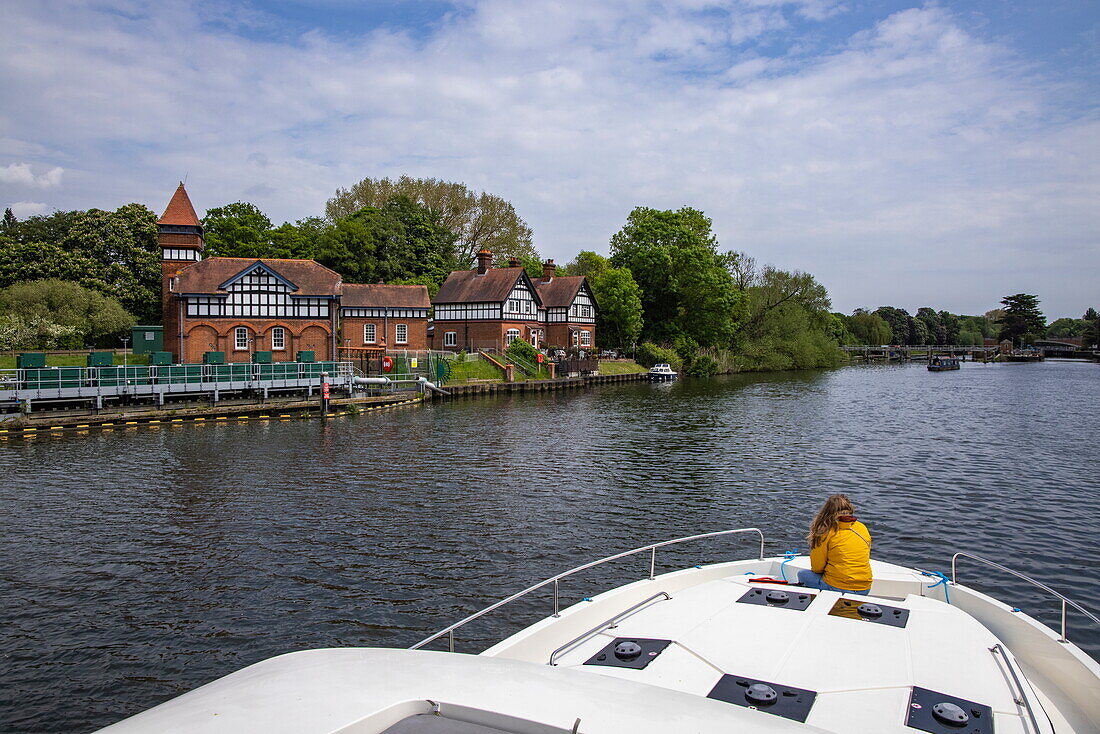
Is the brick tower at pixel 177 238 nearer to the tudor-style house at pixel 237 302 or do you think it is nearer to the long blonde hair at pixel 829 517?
the tudor-style house at pixel 237 302

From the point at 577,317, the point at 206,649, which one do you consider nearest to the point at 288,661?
the point at 206,649

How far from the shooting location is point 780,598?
730 cm

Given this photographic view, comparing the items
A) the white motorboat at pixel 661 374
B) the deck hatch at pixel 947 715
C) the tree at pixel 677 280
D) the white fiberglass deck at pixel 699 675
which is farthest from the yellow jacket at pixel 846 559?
the tree at pixel 677 280

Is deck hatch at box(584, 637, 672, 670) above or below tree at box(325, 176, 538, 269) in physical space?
below

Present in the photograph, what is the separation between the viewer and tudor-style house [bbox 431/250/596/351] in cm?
6200

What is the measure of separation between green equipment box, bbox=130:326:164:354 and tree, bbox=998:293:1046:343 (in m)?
155

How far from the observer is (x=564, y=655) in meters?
6.36

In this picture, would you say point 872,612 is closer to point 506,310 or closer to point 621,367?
point 506,310

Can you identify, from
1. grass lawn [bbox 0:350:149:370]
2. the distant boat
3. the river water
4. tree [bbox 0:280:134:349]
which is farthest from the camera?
the distant boat

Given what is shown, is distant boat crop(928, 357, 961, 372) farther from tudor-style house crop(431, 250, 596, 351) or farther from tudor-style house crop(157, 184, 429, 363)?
tudor-style house crop(157, 184, 429, 363)

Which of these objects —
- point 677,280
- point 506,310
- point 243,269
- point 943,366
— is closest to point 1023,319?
point 943,366

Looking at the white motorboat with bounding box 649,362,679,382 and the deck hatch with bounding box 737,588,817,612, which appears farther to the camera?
the white motorboat with bounding box 649,362,679,382

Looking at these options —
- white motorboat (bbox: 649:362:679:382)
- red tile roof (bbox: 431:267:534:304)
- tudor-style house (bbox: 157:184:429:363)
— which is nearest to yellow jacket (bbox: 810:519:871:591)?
tudor-style house (bbox: 157:184:429:363)

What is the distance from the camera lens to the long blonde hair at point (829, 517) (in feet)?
27.0
